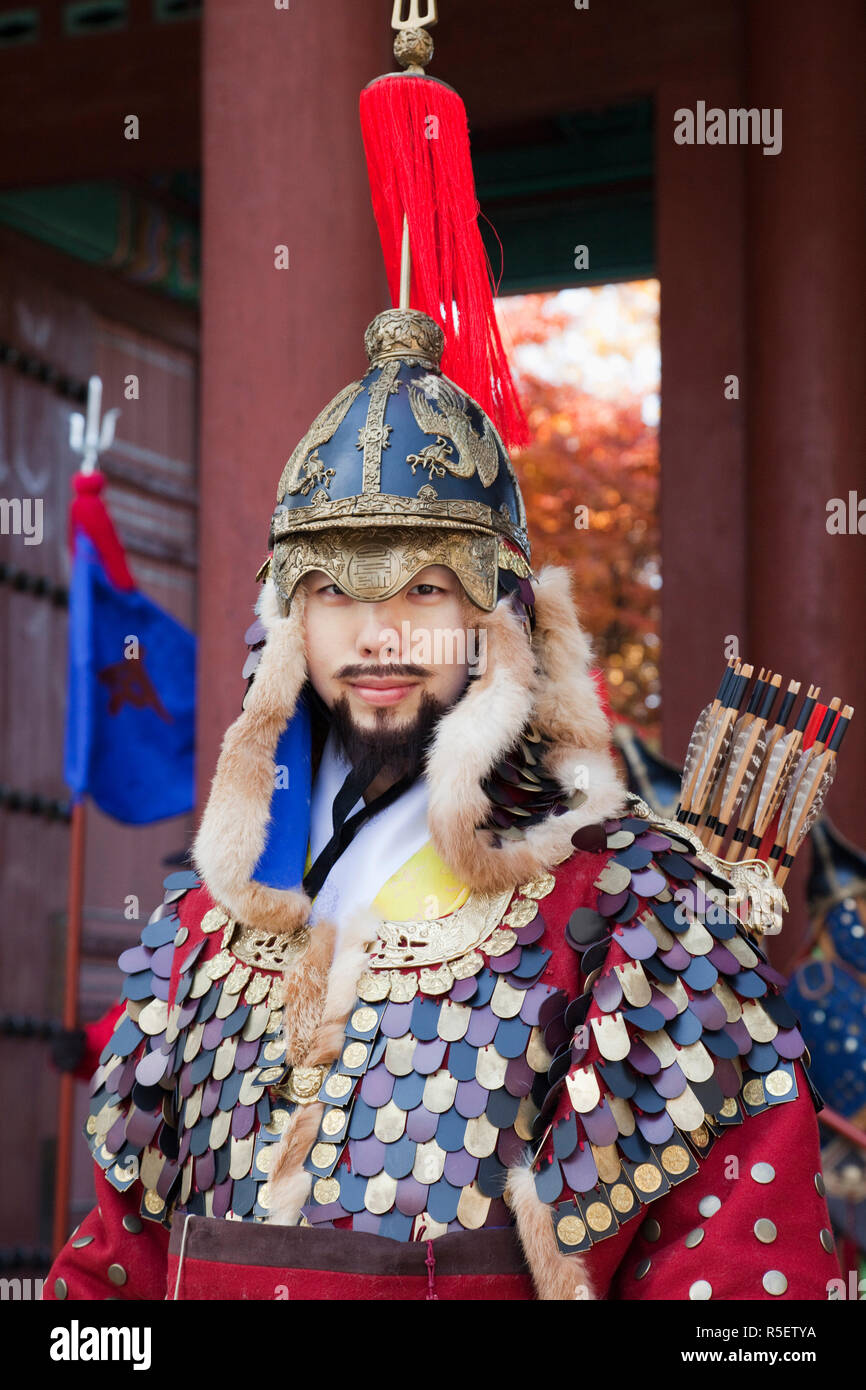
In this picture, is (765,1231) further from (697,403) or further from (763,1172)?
(697,403)

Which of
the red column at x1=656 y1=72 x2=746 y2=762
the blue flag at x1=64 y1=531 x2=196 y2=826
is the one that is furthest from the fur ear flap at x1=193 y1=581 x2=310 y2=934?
the red column at x1=656 y1=72 x2=746 y2=762

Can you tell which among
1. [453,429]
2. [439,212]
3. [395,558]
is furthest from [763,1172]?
[439,212]

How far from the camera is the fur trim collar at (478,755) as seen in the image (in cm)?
248

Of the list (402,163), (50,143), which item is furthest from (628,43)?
(402,163)

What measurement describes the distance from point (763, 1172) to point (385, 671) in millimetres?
884

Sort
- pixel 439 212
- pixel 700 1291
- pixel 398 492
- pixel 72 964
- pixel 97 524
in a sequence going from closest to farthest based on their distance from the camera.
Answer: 1. pixel 700 1291
2. pixel 398 492
3. pixel 439 212
4. pixel 72 964
5. pixel 97 524

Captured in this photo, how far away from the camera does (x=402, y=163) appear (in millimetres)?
2988

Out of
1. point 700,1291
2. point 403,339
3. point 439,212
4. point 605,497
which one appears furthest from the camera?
point 605,497

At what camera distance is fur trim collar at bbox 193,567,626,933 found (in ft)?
8.14

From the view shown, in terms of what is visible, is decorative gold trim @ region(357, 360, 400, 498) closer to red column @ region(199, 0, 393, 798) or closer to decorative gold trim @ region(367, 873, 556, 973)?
decorative gold trim @ region(367, 873, 556, 973)

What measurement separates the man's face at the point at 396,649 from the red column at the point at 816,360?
2935 millimetres

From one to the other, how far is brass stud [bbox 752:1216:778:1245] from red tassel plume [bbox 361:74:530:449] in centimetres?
147

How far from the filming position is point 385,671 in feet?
8.41

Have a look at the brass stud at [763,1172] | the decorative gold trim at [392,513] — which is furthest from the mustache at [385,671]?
the brass stud at [763,1172]
